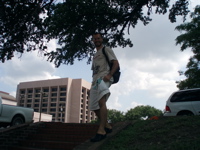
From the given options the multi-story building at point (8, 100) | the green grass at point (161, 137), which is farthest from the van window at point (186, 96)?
the multi-story building at point (8, 100)

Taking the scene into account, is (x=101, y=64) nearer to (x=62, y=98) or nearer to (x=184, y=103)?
(x=184, y=103)

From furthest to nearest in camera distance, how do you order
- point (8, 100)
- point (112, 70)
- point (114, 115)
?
point (114, 115) < point (8, 100) < point (112, 70)

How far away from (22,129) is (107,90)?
13.1ft

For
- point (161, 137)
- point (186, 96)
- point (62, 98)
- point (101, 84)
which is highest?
point (62, 98)

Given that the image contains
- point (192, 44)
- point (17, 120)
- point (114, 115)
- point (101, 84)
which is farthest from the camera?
point (114, 115)

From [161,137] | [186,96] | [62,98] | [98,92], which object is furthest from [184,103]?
[62,98]

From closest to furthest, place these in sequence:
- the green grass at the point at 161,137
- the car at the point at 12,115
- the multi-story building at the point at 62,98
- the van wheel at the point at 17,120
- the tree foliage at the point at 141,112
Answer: the green grass at the point at 161,137 → the car at the point at 12,115 → the van wheel at the point at 17,120 → the tree foliage at the point at 141,112 → the multi-story building at the point at 62,98

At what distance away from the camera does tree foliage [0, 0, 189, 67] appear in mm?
7742

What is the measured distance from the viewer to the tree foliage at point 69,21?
774 centimetres

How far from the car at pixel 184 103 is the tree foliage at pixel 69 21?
12.4 ft

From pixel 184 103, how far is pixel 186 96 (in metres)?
0.35

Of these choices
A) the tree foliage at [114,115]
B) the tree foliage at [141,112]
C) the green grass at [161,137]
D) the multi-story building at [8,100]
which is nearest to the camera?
the green grass at [161,137]

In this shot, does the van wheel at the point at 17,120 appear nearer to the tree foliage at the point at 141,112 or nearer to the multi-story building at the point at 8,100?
the multi-story building at the point at 8,100

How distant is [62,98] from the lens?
→ 99.4 m
